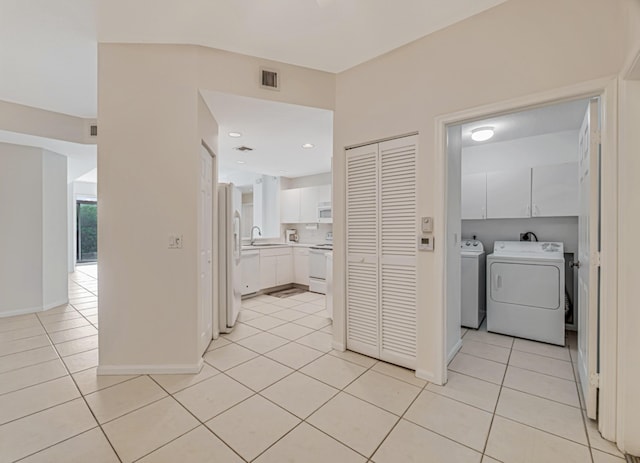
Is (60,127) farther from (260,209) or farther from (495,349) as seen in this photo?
(495,349)

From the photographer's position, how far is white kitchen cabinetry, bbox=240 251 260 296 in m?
4.87

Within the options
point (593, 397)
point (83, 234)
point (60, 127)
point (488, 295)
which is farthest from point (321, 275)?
point (83, 234)

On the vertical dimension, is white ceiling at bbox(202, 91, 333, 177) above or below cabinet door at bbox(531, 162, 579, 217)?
above

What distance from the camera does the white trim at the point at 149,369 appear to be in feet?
7.91

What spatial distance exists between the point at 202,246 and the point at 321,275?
9.50ft

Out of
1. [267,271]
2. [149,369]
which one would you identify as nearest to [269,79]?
[149,369]

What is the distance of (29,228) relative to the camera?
13.9ft

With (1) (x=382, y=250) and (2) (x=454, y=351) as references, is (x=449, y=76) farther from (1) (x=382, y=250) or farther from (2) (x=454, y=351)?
(2) (x=454, y=351)

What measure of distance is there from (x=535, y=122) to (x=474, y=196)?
3.44ft

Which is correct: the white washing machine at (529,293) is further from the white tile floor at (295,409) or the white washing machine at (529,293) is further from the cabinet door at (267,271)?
the cabinet door at (267,271)

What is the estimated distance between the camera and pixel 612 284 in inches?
65.1

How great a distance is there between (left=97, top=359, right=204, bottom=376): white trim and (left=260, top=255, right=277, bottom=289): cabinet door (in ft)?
9.07

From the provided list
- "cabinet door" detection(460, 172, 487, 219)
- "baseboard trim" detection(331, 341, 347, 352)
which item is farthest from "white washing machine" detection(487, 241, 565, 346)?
"baseboard trim" detection(331, 341, 347, 352)

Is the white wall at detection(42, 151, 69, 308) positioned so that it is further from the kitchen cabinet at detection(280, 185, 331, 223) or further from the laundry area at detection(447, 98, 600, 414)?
the laundry area at detection(447, 98, 600, 414)
